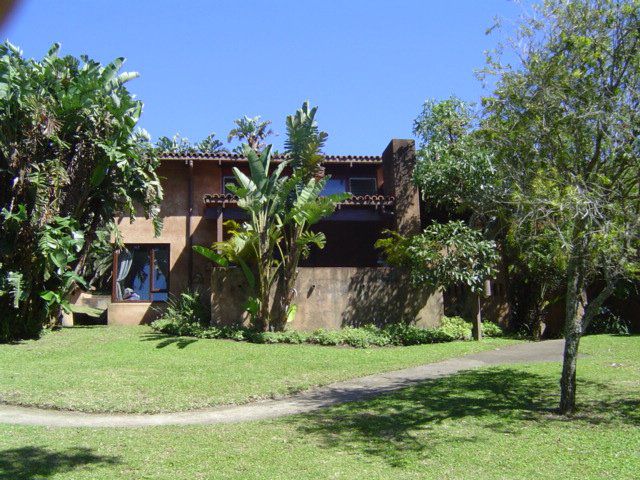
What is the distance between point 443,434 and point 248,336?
8.36 m

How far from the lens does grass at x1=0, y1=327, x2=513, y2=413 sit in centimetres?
992

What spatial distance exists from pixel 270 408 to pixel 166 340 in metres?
6.21

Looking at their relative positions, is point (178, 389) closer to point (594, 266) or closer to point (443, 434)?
point (443, 434)

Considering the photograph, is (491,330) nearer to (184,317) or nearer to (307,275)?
(307,275)

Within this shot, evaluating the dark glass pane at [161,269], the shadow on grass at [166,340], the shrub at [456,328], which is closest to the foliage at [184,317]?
the shadow on grass at [166,340]

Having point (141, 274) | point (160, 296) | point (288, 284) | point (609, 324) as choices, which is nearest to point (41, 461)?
point (288, 284)

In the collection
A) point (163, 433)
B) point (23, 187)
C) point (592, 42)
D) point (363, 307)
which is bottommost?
point (163, 433)

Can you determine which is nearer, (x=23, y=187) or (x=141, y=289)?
(x=23, y=187)

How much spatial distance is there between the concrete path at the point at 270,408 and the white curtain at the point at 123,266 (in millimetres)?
10116

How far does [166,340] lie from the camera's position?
49.2ft

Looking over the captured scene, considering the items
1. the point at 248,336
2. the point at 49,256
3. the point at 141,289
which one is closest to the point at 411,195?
the point at 248,336

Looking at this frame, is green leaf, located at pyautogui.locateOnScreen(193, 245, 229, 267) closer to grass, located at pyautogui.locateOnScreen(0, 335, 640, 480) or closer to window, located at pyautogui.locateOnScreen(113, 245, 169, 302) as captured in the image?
window, located at pyautogui.locateOnScreen(113, 245, 169, 302)

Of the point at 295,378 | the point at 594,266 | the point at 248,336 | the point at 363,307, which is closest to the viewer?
the point at 594,266

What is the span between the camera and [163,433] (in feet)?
26.4
